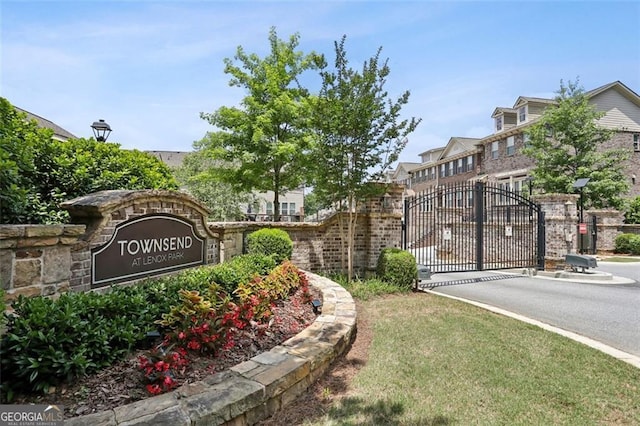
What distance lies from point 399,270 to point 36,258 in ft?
20.3

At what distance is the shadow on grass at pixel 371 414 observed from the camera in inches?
97.4

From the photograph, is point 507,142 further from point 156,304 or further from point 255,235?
point 156,304

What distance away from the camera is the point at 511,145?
24.4 m

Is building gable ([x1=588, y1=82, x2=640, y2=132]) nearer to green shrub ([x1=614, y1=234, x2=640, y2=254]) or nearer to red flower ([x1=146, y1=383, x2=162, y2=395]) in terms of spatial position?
green shrub ([x1=614, y1=234, x2=640, y2=254])

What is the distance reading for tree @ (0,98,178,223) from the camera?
122 inches

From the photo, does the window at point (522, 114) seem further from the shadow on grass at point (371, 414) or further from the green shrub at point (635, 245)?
the shadow on grass at point (371, 414)

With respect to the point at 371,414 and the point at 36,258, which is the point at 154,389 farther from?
the point at 36,258

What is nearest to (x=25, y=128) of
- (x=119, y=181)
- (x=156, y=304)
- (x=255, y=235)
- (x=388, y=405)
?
(x=119, y=181)

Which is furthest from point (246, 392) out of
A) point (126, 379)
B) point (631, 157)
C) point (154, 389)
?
point (631, 157)

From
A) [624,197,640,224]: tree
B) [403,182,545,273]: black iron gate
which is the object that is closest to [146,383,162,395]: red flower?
[403,182,545,273]: black iron gate

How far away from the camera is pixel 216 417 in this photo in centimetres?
214

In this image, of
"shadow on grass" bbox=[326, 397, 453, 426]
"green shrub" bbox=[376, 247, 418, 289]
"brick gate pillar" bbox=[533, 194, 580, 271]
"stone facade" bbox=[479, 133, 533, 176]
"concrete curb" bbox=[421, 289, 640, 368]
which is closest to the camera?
"shadow on grass" bbox=[326, 397, 453, 426]

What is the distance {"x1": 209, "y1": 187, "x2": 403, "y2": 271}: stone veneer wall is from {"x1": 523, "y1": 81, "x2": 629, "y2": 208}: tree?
43.6 ft

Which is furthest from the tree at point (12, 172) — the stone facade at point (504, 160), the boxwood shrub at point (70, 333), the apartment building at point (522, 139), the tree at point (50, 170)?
the stone facade at point (504, 160)
